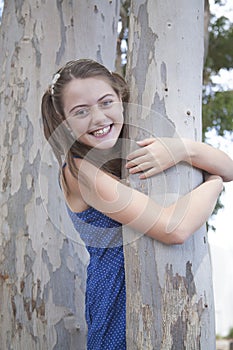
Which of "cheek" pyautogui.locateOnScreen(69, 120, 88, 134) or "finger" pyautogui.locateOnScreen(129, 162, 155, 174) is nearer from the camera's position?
"finger" pyautogui.locateOnScreen(129, 162, 155, 174)

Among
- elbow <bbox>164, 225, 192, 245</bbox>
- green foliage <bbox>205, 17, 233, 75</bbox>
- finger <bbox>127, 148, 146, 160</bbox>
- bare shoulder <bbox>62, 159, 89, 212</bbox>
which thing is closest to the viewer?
elbow <bbox>164, 225, 192, 245</bbox>

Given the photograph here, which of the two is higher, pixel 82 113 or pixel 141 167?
pixel 82 113

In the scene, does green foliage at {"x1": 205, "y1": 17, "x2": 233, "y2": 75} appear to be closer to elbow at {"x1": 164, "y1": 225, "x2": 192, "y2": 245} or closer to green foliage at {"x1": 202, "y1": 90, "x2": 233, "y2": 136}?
green foliage at {"x1": 202, "y1": 90, "x2": 233, "y2": 136}

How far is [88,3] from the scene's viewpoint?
3402 mm

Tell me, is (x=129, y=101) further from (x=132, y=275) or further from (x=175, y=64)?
(x=132, y=275)

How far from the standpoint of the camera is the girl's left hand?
6.54ft

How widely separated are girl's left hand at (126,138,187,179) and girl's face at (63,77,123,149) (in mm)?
145

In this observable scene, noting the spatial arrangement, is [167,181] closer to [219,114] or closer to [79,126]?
[79,126]

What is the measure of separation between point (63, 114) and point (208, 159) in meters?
0.56

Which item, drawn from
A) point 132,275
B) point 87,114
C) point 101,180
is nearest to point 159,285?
point 132,275

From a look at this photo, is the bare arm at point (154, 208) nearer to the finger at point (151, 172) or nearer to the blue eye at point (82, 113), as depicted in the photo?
the finger at point (151, 172)

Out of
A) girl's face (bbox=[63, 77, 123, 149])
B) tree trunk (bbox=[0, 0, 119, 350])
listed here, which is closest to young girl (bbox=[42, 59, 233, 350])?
girl's face (bbox=[63, 77, 123, 149])

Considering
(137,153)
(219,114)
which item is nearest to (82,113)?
(137,153)

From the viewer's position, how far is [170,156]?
199 cm
